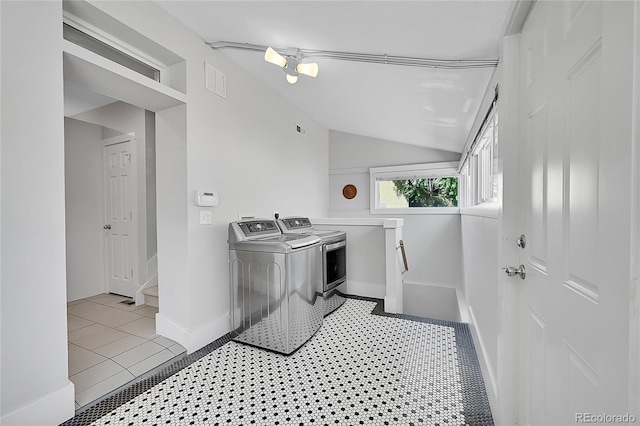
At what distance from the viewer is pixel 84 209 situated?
3.55 metres

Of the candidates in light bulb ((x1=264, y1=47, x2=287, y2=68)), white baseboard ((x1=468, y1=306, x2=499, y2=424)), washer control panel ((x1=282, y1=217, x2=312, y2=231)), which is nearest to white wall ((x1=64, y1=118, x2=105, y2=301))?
washer control panel ((x1=282, y1=217, x2=312, y2=231))

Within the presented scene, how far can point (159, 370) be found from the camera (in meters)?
1.92

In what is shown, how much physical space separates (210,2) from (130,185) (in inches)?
99.7

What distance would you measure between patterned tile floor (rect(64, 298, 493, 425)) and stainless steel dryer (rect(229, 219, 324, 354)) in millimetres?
127

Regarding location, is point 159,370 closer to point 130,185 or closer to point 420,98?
point 130,185

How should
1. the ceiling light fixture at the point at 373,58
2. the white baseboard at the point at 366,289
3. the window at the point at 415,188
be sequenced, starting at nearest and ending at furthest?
1. the ceiling light fixture at the point at 373,58
2. the white baseboard at the point at 366,289
3. the window at the point at 415,188

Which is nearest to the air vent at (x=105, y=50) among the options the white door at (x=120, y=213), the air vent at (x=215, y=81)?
the air vent at (x=215, y=81)

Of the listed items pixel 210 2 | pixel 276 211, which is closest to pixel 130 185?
pixel 276 211

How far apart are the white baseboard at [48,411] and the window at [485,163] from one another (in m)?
2.84

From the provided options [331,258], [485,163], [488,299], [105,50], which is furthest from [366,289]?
A: [105,50]

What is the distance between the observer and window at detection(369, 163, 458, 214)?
441 cm

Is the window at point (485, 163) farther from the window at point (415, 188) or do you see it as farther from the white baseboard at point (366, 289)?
the white baseboard at point (366, 289)

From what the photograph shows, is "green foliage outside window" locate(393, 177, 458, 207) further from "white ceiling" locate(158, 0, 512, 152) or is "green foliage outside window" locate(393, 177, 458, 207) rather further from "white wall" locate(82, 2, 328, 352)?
"white wall" locate(82, 2, 328, 352)
